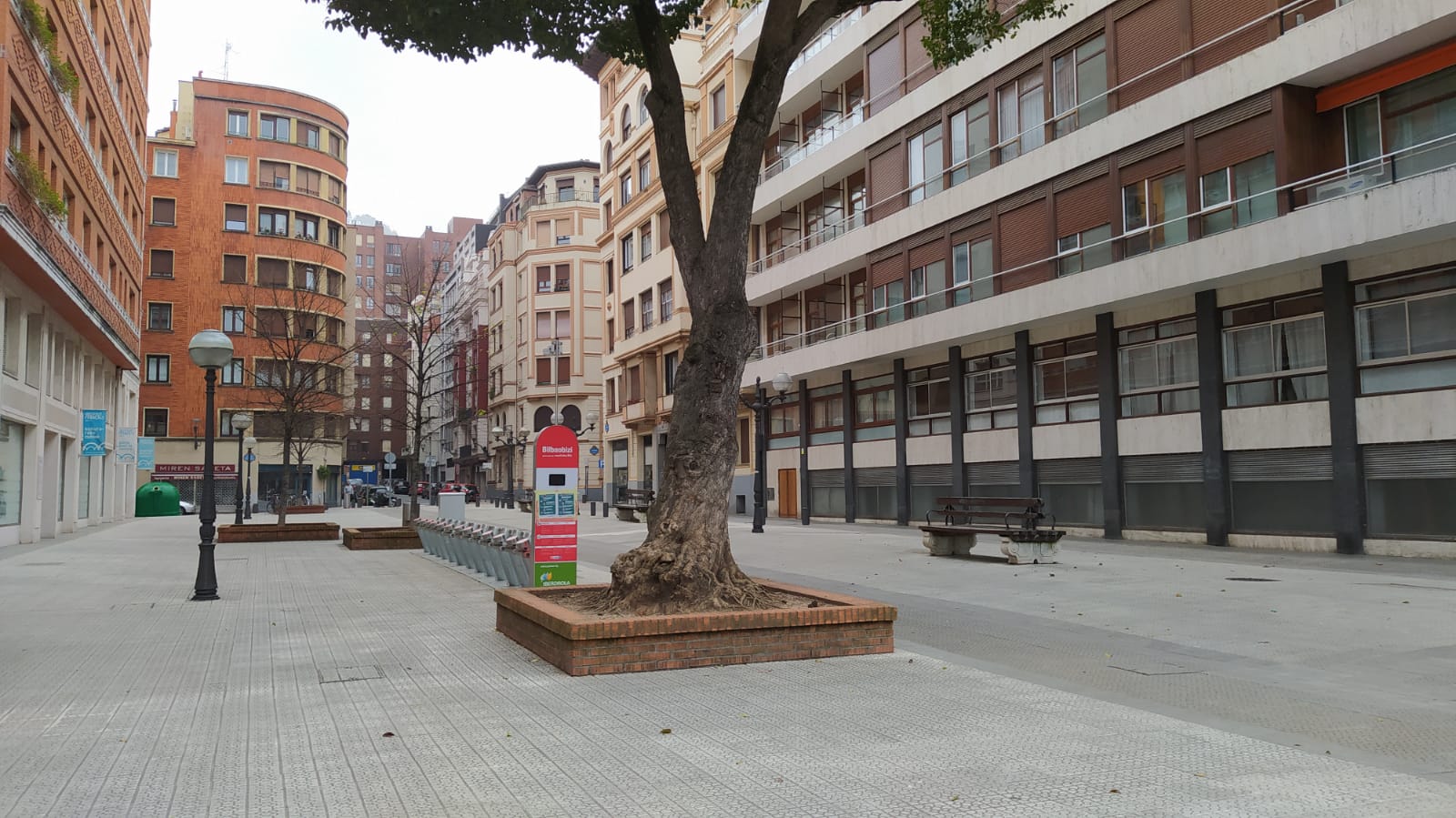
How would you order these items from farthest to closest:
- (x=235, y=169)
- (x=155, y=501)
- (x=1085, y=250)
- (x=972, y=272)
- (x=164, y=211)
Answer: (x=235, y=169)
(x=164, y=211)
(x=155, y=501)
(x=972, y=272)
(x=1085, y=250)

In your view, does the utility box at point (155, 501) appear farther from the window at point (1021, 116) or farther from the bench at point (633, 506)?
the window at point (1021, 116)

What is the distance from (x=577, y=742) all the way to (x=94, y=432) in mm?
30403

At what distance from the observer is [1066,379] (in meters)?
26.1

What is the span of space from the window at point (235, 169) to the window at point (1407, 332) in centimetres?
6254

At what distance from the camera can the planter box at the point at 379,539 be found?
22.8 meters

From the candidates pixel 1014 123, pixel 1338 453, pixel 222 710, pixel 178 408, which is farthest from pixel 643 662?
pixel 178 408

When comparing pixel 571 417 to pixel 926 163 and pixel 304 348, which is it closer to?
pixel 926 163

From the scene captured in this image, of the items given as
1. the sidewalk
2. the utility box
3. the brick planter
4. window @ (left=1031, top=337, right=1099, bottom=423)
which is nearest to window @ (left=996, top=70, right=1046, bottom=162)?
window @ (left=1031, top=337, right=1099, bottom=423)

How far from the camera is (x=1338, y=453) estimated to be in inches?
750

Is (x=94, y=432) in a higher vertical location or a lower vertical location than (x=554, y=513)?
higher

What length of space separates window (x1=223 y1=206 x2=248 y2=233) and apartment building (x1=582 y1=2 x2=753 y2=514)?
888 inches

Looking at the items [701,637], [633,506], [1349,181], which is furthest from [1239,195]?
[633,506]

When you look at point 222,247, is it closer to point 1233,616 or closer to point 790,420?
A: point 790,420

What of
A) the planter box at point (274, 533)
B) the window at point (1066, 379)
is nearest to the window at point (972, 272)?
the window at point (1066, 379)
